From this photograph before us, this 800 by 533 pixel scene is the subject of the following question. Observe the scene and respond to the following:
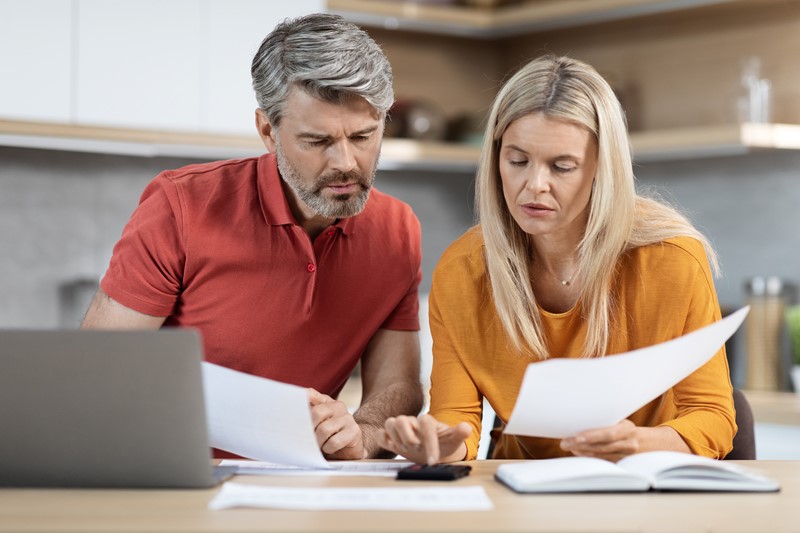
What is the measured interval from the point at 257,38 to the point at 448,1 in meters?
0.75

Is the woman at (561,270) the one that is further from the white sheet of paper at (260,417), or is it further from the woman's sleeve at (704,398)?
the white sheet of paper at (260,417)

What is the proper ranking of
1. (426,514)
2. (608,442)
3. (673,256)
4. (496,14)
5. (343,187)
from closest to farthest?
(426,514) → (608,442) → (673,256) → (343,187) → (496,14)

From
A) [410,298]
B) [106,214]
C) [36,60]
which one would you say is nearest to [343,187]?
[410,298]

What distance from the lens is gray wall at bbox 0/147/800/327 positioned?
3174mm

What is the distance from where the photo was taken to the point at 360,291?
1.96m

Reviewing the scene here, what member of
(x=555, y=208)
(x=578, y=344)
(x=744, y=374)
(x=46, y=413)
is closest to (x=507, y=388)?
(x=578, y=344)

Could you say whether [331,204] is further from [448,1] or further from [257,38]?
[448,1]

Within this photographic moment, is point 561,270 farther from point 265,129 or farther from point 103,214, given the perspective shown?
point 103,214

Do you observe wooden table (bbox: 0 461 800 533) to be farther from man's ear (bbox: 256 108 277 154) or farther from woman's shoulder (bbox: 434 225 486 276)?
man's ear (bbox: 256 108 277 154)

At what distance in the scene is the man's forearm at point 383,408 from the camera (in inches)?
69.1

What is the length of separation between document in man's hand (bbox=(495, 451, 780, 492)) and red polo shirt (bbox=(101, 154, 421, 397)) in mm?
682

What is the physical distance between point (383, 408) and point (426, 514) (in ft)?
2.41

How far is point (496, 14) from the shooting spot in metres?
3.45

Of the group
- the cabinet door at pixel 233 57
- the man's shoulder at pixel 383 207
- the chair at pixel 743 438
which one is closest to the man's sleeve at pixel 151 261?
the man's shoulder at pixel 383 207
